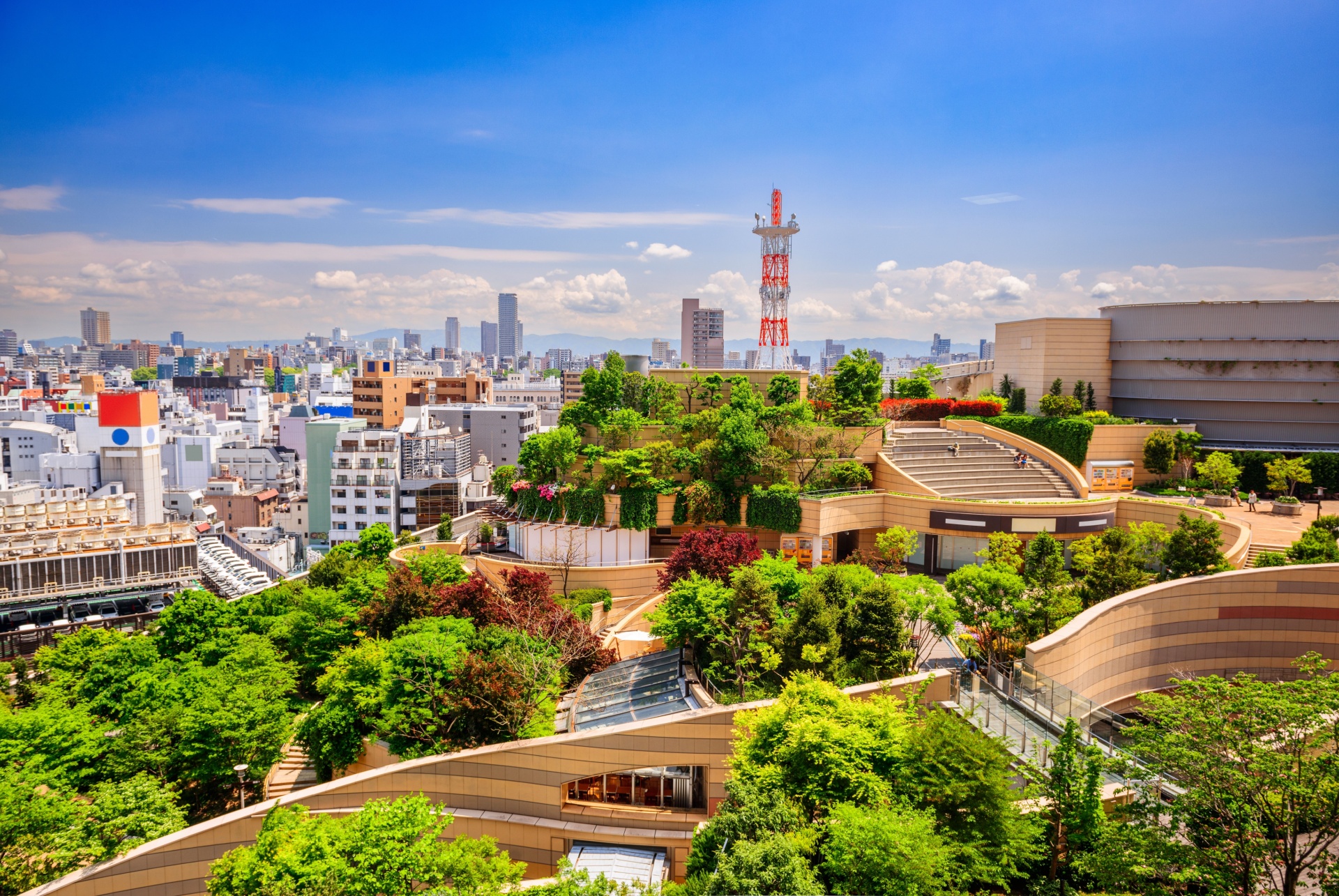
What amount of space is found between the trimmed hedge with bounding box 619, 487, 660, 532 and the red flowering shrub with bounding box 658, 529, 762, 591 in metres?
6.71

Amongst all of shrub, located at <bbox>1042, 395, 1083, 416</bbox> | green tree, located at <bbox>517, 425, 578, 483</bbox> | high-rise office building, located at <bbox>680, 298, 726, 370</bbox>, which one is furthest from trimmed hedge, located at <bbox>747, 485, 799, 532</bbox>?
high-rise office building, located at <bbox>680, 298, 726, 370</bbox>

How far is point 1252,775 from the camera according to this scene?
37.7ft

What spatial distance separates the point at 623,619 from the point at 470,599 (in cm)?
667

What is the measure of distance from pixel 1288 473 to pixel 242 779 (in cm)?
4194

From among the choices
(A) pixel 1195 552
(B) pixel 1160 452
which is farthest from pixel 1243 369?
(A) pixel 1195 552

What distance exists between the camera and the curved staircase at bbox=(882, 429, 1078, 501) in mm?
34750

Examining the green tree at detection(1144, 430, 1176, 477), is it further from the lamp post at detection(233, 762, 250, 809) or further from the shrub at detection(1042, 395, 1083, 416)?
the lamp post at detection(233, 762, 250, 809)

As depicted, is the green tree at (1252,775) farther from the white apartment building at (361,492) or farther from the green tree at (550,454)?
the white apartment building at (361,492)

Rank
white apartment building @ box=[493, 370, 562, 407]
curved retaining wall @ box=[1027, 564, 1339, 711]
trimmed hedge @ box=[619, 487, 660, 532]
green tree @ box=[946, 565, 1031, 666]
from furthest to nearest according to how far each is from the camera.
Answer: white apartment building @ box=[493, 370, 562, 407]
trimmed hedge @ box=[619, 487, 660, 532]
curved retaining wall @ box=[1027, 564, 1339, 711]
green tree @ box=[946, 565, 1031, 666]

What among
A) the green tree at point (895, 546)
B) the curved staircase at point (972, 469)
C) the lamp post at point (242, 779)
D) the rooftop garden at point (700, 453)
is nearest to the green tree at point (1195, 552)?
the green tree at point (895, 546)

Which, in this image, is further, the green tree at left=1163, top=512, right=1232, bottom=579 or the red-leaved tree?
the green tree at left=1163, top=512, right=1232, bottom=579

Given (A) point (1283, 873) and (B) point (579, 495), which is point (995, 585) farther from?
(B) point (579, 495)

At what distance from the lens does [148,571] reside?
164ft

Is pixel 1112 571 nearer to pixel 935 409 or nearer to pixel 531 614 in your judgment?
pixel 531 614
